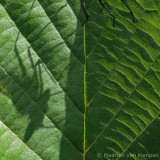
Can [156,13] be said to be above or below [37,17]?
below

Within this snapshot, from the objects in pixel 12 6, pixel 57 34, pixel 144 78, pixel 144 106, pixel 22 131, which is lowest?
pixel 144 106

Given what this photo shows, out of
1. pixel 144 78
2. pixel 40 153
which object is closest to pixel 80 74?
pixel 144 78

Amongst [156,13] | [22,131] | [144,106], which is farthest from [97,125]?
[156,13]

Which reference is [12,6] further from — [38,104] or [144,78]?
[144,78]

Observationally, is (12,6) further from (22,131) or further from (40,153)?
(40,153)

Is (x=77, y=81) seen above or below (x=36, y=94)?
below

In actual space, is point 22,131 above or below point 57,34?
below
